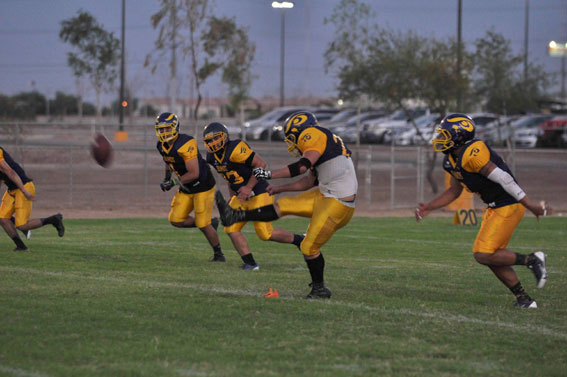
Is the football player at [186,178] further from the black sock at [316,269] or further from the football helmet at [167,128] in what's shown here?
the black sock at [316,269]

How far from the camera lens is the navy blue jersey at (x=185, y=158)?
34.2 feet

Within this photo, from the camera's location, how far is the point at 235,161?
9.95 metres

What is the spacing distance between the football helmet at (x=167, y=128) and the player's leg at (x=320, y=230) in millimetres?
3080

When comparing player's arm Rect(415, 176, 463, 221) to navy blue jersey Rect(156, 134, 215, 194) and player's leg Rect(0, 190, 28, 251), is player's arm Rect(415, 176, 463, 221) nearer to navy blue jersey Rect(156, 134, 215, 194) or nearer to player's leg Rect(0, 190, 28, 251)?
navy blue jersey Rect(156, 134, 215, 194)

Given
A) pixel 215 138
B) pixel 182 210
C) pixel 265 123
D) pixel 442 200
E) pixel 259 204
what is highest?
pixel 265 123

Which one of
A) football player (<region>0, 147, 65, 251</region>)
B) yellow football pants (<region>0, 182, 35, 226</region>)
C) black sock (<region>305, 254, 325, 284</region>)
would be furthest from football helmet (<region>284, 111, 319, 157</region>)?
yellow football pants (<region>0, 182, 35, 226</region>)

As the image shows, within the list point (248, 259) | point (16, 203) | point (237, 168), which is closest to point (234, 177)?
point (237, 168)

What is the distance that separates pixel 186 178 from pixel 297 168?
3.05 m

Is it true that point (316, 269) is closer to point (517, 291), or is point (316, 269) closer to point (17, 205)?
point (517, 291)

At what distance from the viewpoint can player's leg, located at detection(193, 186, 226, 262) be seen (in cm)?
1072

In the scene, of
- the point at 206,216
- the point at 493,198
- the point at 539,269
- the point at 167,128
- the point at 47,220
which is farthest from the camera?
→ the point at 47,220

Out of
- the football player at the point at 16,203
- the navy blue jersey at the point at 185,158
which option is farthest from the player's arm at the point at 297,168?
the football player at the point at 16,203

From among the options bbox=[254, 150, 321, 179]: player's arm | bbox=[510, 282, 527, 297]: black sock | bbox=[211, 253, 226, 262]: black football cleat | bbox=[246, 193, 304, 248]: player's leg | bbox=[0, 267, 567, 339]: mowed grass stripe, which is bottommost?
bbox=[211, 253, 226, 262]: black football cleat

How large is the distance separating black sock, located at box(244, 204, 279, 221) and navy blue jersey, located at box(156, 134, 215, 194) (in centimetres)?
186
